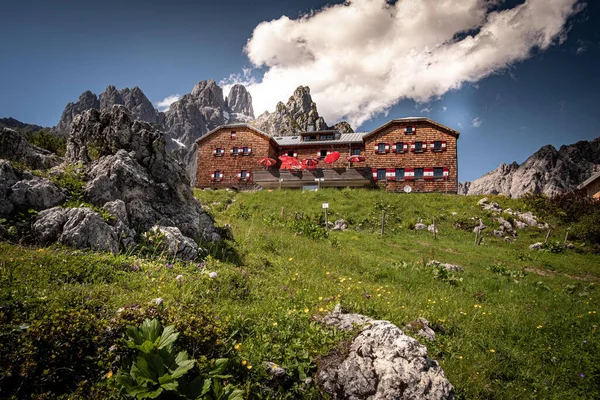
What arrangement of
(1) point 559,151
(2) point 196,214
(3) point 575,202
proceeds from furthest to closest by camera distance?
(1) point 559,151 → (3) point 575,202 → (2) point 196,214

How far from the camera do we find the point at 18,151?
1002cm

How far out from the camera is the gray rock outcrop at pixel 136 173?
30.3 ft

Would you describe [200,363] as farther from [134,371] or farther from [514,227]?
[514,227]

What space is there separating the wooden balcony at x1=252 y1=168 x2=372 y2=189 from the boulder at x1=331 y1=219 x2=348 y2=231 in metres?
17.0

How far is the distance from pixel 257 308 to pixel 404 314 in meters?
3.56

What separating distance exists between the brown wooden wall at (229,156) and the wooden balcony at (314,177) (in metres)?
3.74

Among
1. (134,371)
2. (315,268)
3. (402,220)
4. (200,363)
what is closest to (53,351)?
(134,371)

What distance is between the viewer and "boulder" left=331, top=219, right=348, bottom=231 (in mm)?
25094

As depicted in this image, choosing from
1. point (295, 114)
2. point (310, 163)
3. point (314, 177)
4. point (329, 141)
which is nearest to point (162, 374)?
point (314, 177)

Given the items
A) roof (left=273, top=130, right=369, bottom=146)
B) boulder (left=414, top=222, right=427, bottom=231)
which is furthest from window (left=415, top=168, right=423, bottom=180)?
boulder (left=414, top=222, right=427, bottom=231)

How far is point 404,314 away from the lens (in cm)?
705

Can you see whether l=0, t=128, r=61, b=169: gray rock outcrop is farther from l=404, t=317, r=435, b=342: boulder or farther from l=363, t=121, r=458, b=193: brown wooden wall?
l=363, t=121, r=458, b=193: brown wooden wall

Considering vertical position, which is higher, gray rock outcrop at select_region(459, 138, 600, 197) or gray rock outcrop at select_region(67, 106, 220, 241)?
gray rock outcrop at select_region(459, 138, 600, 197)

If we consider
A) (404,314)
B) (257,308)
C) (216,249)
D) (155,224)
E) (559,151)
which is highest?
(559,151)
